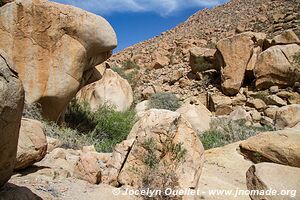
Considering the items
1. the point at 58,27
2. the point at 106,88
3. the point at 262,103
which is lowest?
the point at 262,103

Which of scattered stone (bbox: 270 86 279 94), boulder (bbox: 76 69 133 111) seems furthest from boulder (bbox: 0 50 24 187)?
scattered stone (bbox: 270 86 279 94)

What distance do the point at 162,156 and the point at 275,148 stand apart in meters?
2.04

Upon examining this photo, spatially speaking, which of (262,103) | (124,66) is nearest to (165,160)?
(262,103)

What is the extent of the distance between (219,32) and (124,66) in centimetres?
783

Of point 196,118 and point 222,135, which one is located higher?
point 196,118

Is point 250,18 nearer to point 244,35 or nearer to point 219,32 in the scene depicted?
point 219,32

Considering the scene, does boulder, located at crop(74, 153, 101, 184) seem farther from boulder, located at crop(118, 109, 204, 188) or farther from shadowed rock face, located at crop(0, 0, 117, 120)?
shadowed rock face, located at crop(0, 0, 117, 120)

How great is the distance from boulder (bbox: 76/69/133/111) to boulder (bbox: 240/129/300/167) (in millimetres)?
4625

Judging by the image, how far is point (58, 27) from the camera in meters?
7.04

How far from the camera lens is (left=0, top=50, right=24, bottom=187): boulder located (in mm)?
2393

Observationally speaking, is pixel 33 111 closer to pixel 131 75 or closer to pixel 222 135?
pixel 222 135

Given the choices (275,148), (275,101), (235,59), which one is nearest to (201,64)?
(235,59)

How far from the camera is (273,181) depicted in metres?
4.35

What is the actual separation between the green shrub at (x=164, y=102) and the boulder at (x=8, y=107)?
9874mm
